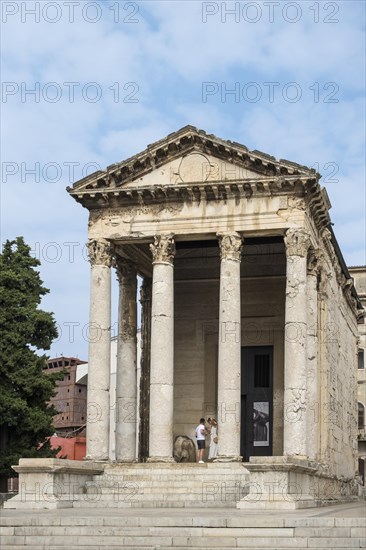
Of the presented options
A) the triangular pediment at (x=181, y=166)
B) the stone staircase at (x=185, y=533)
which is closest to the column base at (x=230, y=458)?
the triangular pediment at (x=181, y=166)

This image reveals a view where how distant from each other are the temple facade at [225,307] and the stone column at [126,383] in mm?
48

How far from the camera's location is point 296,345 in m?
30.7

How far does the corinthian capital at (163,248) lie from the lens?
107ft

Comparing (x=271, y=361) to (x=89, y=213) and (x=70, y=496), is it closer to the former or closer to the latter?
(x=89, y=213)

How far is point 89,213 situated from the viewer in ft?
110

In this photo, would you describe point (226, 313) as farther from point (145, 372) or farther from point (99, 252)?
point (145, 372)

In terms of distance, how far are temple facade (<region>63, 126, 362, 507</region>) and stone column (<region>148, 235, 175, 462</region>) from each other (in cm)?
4

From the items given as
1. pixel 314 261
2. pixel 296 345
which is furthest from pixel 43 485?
pixel 314 261

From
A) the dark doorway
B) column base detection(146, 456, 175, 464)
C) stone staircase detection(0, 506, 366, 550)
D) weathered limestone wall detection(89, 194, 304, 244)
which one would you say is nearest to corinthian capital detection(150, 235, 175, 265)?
weathered limestone wall detection(89, 194, 304, 244)

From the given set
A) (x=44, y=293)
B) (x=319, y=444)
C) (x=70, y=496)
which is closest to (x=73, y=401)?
(x=44, y=293)

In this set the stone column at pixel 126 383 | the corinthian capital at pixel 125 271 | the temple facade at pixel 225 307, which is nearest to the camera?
the temple facade at pixel 225 307

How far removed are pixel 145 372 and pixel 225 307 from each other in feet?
25.4

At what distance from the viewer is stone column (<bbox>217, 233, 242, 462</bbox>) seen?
1204 inches

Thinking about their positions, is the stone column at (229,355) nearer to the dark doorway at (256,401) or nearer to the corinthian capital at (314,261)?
the corinthian capital at (314,261)
